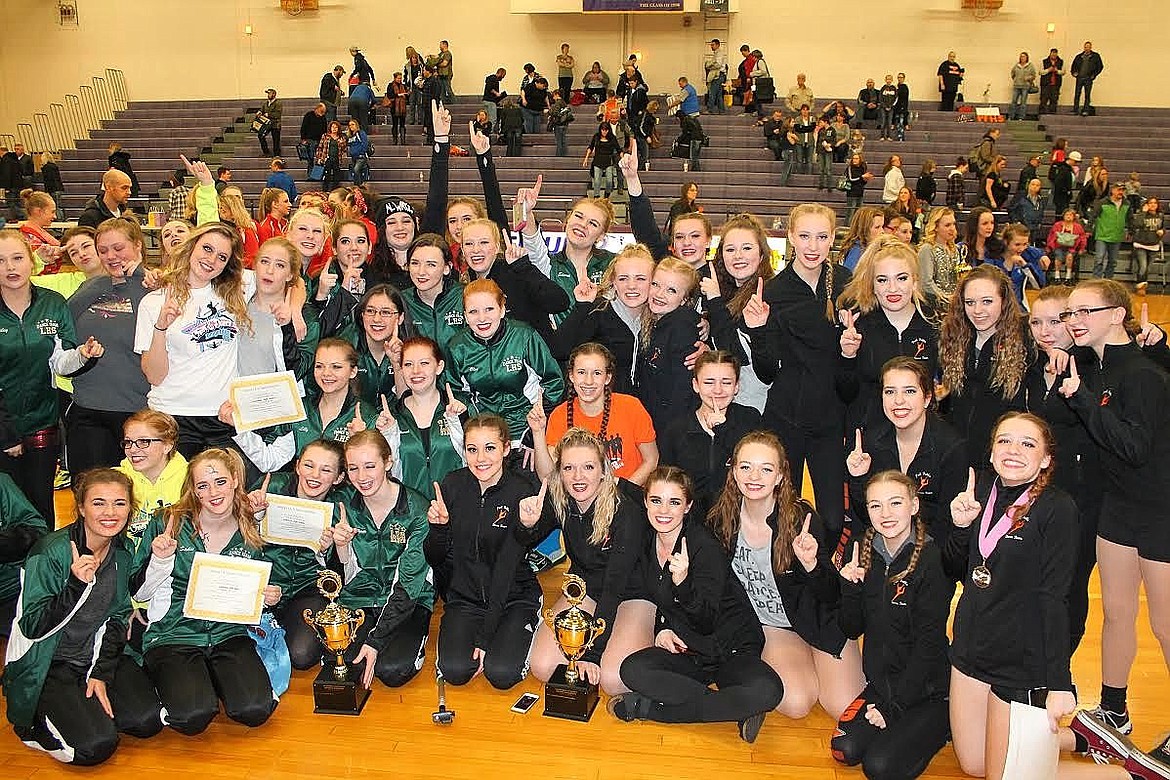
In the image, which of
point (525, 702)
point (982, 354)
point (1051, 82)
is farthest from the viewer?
point (1051, 82)

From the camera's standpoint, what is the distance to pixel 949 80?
71.2 ft

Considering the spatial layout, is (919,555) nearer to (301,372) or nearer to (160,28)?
(301,372)

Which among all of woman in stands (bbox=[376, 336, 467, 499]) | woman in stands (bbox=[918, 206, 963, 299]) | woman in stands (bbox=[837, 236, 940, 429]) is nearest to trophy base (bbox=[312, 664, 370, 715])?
woman in stands (bbox=[376, 336, 467, 499])

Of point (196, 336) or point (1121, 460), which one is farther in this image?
point (196, 336)

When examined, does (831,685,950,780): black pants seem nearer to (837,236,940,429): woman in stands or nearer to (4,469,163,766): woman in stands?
(837,236,940,429): woman in stands

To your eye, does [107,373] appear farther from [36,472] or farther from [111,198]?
[111,198]

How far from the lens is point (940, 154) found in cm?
2039

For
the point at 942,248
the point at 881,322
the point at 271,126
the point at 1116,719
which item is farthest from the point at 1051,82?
the point at 1116,719

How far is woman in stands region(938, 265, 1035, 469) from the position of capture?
15.0ft

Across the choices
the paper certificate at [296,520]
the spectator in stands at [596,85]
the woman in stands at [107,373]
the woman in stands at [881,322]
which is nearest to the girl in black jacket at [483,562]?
the paper certificate at [296,520]

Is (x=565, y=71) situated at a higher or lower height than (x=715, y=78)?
higher

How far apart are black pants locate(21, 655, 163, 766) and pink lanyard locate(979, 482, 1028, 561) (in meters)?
3.42

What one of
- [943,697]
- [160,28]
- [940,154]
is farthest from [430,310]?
[160,28]

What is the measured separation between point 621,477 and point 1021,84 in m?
20.4
